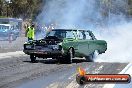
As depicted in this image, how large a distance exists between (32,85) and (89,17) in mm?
25826

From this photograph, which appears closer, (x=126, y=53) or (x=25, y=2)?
(x=126, y=53)

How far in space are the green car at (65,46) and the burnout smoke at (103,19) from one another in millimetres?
4709

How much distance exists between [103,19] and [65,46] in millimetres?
18861

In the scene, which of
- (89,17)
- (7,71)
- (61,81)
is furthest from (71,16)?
(61,81)

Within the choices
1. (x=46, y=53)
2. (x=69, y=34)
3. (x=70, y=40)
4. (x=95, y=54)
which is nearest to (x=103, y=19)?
(x=95, y=54)

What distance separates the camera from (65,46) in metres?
16.7

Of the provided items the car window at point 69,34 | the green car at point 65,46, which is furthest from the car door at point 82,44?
the car window at point 69,34

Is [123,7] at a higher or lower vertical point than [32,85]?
higher

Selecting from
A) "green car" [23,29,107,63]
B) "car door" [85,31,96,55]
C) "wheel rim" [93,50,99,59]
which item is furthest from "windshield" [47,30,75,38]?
"wheel rim" [93,50,99,59]

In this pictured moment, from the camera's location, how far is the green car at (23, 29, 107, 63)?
652 inches

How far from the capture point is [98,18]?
35625 millimetres

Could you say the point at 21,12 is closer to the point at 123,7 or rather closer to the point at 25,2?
the point at 25,2

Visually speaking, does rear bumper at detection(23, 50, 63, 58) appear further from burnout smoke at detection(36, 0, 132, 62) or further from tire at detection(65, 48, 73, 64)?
burnout smoke at detection(36, 0, 132, 62)

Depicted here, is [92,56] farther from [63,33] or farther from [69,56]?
[69,56]
